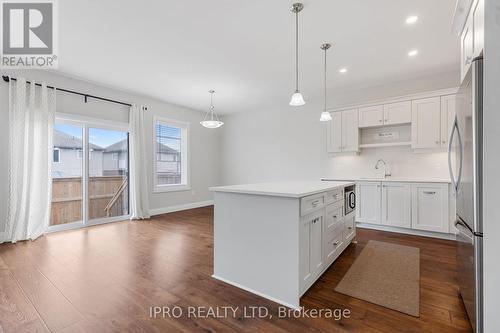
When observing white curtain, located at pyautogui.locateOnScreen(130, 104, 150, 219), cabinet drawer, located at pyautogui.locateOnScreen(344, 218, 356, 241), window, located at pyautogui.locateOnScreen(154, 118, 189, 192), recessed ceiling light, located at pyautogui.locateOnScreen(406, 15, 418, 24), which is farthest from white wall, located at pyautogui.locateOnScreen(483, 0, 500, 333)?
window, located at pyautogui.locateOnScreen(154, 118, 189, 192)

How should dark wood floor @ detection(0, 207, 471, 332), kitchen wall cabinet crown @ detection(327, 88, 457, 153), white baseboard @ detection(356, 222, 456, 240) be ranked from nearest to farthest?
dark wood floor @ detection(0, 207, 471, 332) < white baseboard @ detection(356, 222, 456, 240) < kitchen wall cabinet crown @ detection(327, 88, 457, 153)

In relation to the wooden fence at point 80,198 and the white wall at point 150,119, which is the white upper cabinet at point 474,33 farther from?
the wooden fence at point 80,198

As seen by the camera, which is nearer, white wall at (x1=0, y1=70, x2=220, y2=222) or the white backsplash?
white wall at (x1=0, y1=70, x2=220, y2=222)

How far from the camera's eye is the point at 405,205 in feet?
12.9

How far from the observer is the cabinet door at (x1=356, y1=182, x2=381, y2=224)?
165 inches

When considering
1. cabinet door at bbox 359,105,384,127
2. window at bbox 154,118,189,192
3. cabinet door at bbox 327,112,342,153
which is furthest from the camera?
window at bbox 154,118,189,192

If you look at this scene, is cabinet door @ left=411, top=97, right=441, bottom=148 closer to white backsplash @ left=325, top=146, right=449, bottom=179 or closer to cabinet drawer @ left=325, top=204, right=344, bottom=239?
white backsplash @ left=325, top=146, right=449, bottom=179

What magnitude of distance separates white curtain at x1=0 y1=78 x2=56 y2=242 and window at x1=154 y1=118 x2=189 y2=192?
2.14 meters

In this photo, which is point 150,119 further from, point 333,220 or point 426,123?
point 426,123

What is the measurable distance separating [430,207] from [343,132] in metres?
2.02

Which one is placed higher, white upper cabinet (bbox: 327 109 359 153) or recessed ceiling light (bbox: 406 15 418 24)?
recessed ceiling light (bbox: 406 15 418 24)

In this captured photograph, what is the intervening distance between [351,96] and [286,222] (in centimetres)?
422
